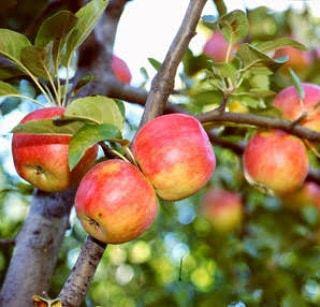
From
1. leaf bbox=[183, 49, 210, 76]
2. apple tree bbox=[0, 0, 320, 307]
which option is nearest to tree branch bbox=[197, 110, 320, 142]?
apple tree bbox=[0, 0, 320, 307]

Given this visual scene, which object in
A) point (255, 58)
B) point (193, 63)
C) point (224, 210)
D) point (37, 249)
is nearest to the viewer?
point (255, 58)

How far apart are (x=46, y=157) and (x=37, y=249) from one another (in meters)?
0.35

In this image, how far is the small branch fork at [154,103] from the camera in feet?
2.53

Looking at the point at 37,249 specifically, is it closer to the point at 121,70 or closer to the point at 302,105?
the point at 302,105

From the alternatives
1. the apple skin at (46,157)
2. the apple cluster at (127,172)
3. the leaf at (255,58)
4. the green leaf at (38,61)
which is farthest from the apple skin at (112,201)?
the leaf at (255,58)

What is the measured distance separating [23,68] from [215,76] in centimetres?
34

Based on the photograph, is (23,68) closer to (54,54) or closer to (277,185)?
(54,54)

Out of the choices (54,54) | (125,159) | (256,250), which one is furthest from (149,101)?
(256,250)

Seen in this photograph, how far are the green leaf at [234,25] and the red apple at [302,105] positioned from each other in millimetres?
207

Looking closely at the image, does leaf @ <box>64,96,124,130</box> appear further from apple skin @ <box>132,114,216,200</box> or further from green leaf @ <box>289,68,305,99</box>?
green leaf @ <box>289,68,305,99</box>

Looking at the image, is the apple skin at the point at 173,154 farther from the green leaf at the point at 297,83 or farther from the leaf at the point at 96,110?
the green leaf at the point at 297,83

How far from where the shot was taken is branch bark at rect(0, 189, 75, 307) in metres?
1.15

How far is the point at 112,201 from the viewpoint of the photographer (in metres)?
0.83

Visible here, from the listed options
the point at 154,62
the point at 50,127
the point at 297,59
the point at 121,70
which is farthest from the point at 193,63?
the point at 50,127
